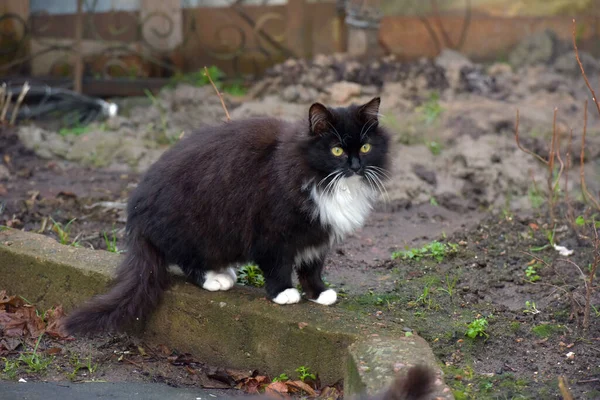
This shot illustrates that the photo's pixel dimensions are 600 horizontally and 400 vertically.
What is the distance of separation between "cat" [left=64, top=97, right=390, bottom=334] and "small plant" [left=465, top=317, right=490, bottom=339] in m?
0.69

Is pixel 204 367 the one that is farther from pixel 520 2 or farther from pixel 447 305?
pixel 520 2

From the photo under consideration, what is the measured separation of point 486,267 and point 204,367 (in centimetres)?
164

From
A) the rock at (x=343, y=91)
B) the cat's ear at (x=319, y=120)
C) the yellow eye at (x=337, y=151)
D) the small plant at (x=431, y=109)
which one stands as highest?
the cat's ear at (x=319, y=120)

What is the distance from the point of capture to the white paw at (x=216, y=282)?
13.1ft

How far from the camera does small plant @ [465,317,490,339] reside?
363 centimetres

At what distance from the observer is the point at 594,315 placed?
376 cm

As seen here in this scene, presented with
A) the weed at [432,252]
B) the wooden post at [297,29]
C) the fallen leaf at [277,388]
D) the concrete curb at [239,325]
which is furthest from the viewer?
the wooden post at [297,29]

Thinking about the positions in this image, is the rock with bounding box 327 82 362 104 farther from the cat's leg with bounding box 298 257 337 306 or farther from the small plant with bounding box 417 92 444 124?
the cat's leg with bounding box 298 257 337 306

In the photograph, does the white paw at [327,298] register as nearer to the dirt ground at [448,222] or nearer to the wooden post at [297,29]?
the dirt ground at [448,222]

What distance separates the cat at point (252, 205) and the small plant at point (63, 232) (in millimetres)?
733

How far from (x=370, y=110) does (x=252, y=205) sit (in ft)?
2.29

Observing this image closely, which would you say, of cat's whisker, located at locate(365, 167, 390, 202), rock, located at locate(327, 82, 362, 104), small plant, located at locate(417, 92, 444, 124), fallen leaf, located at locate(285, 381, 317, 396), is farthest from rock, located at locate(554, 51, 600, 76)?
fallen leaf, located at locate(285, 381, 317, 396)

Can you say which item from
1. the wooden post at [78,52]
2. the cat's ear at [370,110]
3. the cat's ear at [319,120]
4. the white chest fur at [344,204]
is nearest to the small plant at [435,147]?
the white chest fur at [344,204]

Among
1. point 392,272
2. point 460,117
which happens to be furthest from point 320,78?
point 392,272
